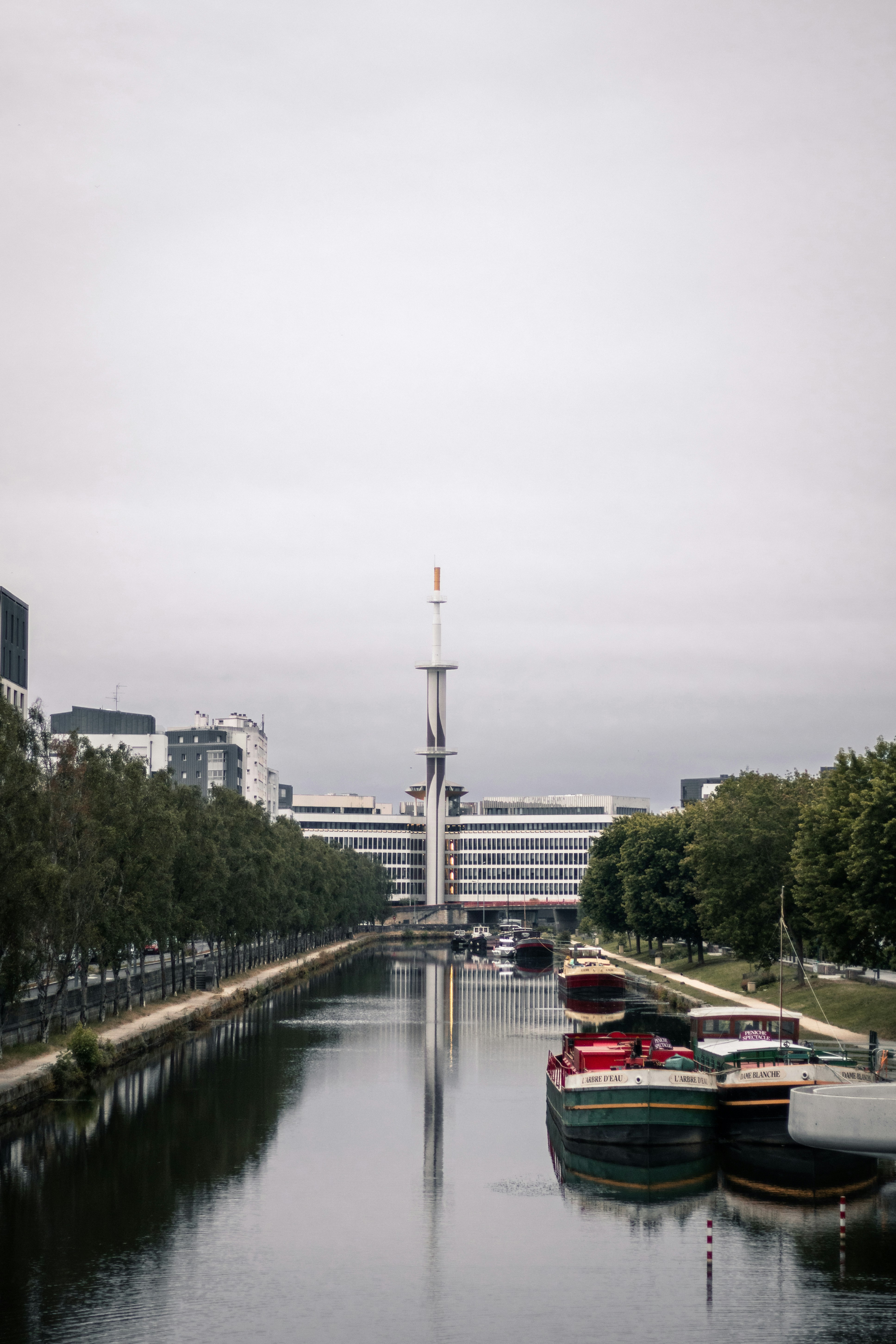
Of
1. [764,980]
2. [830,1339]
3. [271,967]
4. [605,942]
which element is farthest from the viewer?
Result: [605,942]

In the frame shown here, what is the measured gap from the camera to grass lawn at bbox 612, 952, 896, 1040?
68562mm

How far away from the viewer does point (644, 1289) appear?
3275 cm

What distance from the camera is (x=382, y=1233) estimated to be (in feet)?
124

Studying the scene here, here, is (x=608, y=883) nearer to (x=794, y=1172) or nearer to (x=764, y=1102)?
(x=764, y=1102)

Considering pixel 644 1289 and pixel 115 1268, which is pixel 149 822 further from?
pixel 644 1289

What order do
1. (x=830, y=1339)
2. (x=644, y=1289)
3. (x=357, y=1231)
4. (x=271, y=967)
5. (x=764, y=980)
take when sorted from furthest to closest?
(x=271, y=967) → (x=764, y=980) → (x=357, y=1231) → (x=644, y=1289) → (x=830, y=1339)

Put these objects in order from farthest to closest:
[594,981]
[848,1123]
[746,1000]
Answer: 1. [594,981]
2. [746,1000]
3. [848,1123]

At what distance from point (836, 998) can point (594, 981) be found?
113ft

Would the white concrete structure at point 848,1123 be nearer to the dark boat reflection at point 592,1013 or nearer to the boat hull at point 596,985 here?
the dark boat reflection at point 592,1013

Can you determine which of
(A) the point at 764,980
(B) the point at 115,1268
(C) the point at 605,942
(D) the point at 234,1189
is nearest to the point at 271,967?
(A) the point at 764,980

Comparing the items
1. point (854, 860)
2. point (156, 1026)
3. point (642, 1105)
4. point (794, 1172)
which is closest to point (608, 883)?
point (156, 1026)

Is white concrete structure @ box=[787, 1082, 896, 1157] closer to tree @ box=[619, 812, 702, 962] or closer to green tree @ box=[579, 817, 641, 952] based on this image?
tree @ box=[619, 812, 702, 962]

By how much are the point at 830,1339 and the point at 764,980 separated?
68411mm

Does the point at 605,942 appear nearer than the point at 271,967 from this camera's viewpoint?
No
